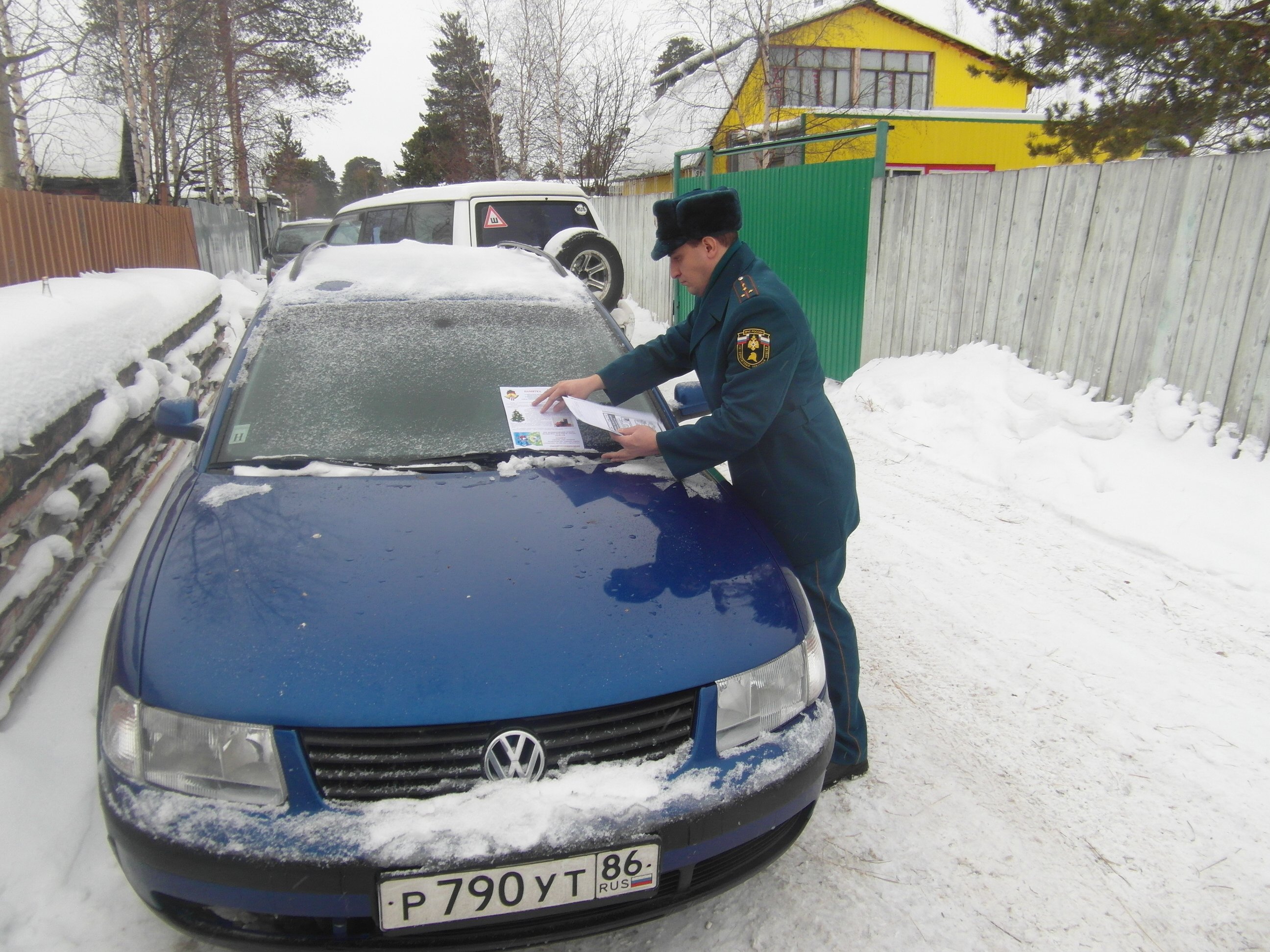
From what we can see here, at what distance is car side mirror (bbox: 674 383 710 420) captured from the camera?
123 inches

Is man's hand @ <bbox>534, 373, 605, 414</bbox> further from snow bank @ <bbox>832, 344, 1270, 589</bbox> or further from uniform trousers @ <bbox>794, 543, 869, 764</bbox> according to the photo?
snow bank @ <bbox>832, 344, 1270, 589</bbox>

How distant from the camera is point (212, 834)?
1.64 metres

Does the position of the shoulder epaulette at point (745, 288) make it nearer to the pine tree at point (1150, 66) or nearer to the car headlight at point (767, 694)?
the car headlight at point (767, 694)

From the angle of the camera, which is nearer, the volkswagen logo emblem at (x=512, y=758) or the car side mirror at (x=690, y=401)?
the volkswagen logo emblem at (x=512, y=758)

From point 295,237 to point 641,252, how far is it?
584cm

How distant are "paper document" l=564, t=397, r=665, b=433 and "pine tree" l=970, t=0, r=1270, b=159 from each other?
28.3 ft

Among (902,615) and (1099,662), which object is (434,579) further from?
(1099,662)

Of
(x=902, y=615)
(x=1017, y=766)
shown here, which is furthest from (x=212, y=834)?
(x=902, y=615)

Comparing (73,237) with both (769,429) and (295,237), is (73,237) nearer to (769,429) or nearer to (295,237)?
(769,429)

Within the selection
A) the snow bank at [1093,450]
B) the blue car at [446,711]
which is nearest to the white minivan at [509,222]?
the snow bank at [1093,450]

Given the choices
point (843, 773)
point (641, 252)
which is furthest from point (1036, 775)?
point (641, 252)

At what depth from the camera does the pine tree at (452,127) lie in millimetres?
34188

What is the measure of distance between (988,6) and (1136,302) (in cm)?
764

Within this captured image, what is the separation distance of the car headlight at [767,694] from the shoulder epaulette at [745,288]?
96 centimetres
